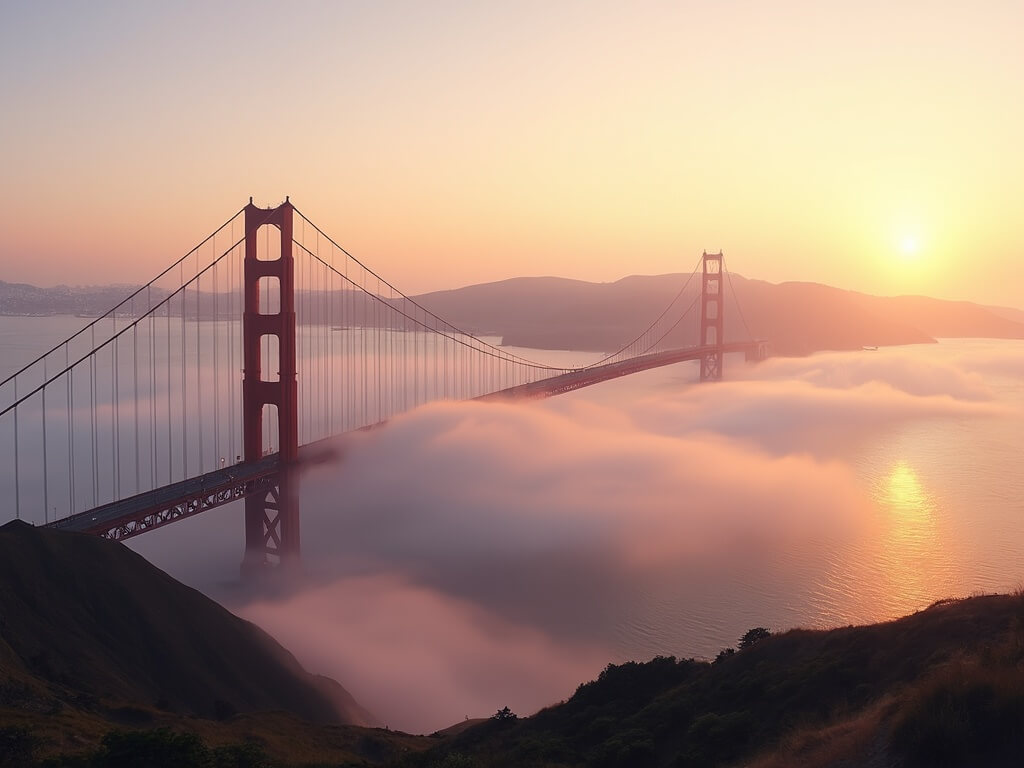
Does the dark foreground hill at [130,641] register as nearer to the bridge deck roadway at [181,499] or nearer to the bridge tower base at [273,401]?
the bridge deck roadway at [181,499]

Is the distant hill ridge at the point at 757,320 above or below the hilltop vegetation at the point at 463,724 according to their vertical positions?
above

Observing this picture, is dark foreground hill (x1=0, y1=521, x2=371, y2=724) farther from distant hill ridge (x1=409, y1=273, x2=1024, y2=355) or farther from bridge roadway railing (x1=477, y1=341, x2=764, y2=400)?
distant hill ridge (x1=409, y1=273, x2=1024, y2=355)

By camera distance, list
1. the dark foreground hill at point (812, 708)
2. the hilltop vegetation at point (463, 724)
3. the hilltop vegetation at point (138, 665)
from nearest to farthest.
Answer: the dark foreground hill at point (812, 708), the hilltop vegetation at point (463, 724), the hilltop vegetation at point (138, 665)

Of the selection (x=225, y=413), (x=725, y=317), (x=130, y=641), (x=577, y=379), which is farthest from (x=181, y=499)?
Result: (x=725, y=317)

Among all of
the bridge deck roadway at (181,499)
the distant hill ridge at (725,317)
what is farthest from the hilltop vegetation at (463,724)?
the distant hill ridge at (725,317)

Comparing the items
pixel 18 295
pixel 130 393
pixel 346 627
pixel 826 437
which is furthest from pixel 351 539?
pixel 18 295

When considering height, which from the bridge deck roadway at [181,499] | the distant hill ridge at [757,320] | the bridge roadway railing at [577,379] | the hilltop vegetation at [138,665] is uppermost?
the distant hill ridge at [757,320]
